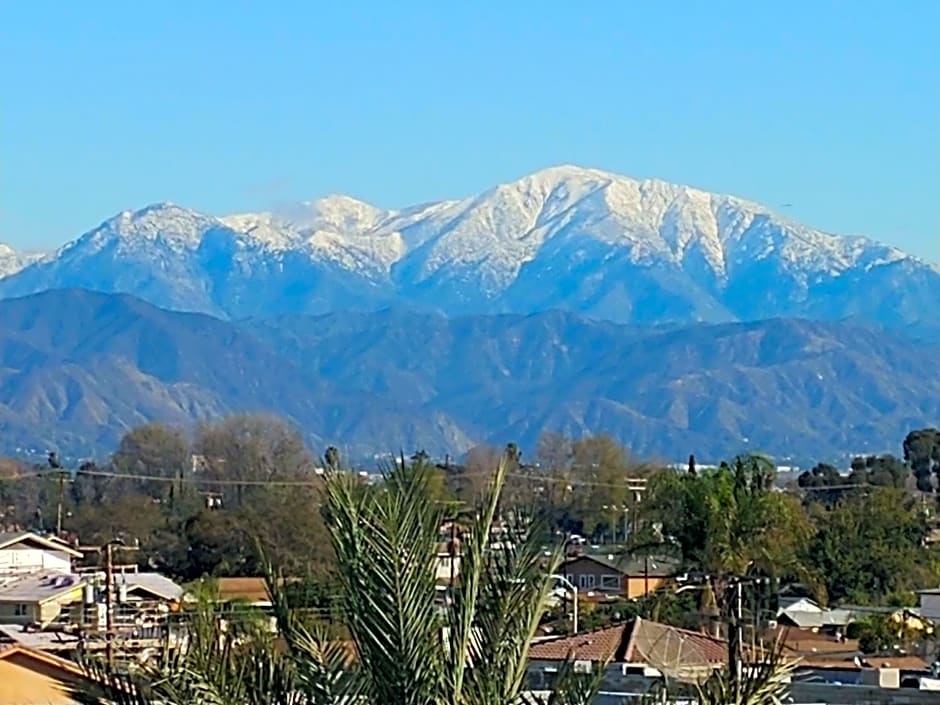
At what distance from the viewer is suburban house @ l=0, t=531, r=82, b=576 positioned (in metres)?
45.3

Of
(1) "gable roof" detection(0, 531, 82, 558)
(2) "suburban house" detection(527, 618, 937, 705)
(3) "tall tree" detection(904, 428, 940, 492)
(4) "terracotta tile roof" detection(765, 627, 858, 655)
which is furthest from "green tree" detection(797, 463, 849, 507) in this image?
(2) "suburban house" detection(527, 618, 937, 705)

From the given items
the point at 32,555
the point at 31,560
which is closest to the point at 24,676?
the point at 31,560

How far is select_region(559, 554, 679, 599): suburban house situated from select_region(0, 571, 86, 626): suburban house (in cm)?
1229

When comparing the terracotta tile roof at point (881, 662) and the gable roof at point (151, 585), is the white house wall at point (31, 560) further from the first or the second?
the terracotta tile roof at point (881, 662)

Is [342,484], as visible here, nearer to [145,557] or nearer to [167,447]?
[145,557]

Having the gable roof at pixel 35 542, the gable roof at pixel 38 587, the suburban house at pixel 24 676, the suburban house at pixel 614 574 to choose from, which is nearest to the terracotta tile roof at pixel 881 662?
the suburban house at pixel 24 676

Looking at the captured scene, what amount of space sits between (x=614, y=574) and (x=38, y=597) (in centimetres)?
1814

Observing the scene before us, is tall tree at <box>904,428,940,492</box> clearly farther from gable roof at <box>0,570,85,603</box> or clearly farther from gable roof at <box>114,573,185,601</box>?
gable roof at <box>0,570,85,603</box>

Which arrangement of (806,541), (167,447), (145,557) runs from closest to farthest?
(806,541), (145,557), (167,447)

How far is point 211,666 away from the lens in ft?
21.4

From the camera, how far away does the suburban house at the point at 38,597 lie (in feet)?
117

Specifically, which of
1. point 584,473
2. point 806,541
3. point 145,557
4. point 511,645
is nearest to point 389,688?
point 511,645

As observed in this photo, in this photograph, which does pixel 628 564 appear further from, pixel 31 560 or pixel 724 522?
pixel 724 522

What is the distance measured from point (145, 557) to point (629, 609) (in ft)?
66.4
